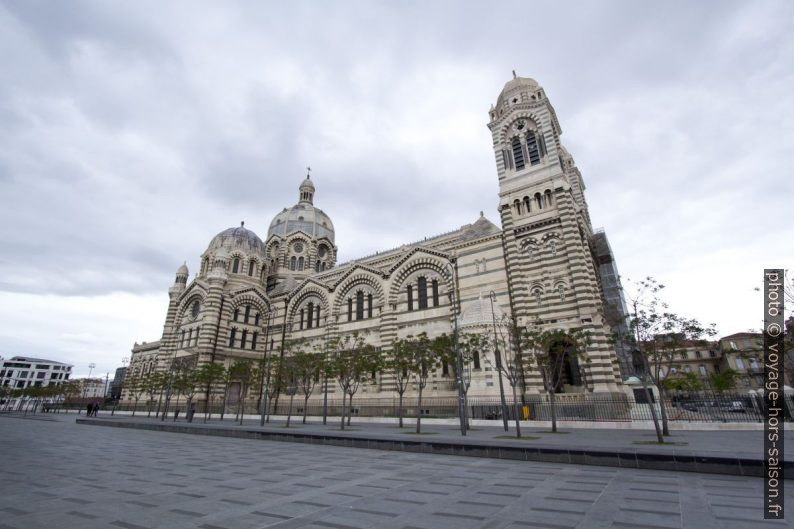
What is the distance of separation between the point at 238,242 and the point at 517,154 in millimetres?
34959

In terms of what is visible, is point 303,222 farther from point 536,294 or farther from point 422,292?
point 536,294

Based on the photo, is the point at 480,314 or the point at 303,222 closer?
the point at 480,314

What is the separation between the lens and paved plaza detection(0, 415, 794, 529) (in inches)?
211

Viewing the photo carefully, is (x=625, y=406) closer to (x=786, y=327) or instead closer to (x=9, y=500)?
(x=786, y=327)

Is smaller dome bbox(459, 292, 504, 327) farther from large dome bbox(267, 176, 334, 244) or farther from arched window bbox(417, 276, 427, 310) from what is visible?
large dome bbox(267, 176, 334, 244)

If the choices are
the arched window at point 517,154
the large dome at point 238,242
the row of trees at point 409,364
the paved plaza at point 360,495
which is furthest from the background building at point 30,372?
the paved plaza at point 360,495

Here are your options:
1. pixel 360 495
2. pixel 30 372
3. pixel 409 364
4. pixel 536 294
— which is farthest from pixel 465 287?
pixel 30 372

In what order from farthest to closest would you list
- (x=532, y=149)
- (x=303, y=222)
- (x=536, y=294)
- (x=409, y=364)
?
(x=303, y=222), (x=532, y=149), (x=536, y=294), (x=409, y=364)

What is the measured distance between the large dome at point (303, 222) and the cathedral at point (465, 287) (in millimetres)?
5928

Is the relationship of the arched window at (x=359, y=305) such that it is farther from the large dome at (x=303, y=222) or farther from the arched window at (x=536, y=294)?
the large dome at (x=303, y=222)

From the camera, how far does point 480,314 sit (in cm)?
2769

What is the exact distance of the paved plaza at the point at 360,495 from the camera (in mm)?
5363

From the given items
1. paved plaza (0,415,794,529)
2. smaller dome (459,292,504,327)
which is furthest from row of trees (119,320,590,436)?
paved plaza (0,415,794,529)

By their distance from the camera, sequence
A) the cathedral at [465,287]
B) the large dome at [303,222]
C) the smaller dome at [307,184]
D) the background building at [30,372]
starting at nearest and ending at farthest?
1. the cathedral at [465,287]
2. the large dome at [303,222]
3. the smaller dome at [307,184]
4. the background building at [30,372]
